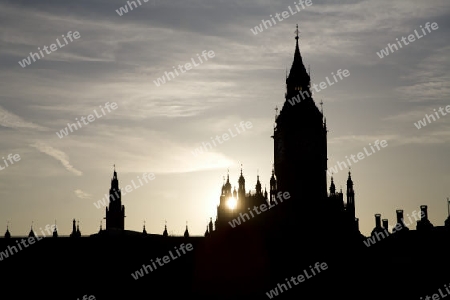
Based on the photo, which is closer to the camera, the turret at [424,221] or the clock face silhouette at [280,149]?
the turret at [424,221]

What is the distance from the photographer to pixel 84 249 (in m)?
105

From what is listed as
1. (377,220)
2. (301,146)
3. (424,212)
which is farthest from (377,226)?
(301,146)

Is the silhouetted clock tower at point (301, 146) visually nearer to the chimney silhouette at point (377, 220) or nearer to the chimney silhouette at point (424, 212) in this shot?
the chimney silhouette at point (377, 220)

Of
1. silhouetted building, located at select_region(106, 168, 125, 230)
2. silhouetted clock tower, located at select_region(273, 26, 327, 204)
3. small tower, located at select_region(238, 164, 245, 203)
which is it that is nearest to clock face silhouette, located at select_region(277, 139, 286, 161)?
silhouetted clock tower, located at select_region(273, 26, 327, 204)

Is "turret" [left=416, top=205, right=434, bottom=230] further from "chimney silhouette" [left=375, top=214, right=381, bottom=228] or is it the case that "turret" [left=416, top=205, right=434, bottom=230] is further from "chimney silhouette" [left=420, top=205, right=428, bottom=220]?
"chimney silhouette" [left=375, top=214, right=381, bottom=228]

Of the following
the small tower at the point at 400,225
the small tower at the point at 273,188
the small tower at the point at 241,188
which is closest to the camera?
the small tower at the point at 400,225

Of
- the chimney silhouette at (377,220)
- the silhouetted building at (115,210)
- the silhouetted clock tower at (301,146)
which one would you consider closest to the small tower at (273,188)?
the silhouetted clock tower at (301,146)

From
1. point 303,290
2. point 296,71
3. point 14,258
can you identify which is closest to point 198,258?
point 303,290

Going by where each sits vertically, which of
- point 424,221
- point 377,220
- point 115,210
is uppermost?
point 115,210

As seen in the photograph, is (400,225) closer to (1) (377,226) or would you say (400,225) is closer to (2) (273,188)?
(1) (377,226)

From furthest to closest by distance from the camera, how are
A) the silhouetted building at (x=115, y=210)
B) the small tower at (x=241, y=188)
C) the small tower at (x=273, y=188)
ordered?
the silhouetted building at (x=115, y=210), the small tower at (x=241, y=188), the small tower at (x=273, y=188)

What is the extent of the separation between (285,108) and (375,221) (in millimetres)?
21762

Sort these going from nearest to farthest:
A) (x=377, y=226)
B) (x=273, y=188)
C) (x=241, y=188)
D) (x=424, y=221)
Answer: (x=424, y=221)
(x=377, y=226)
(x=273, y=188)
(x=241, y=188)

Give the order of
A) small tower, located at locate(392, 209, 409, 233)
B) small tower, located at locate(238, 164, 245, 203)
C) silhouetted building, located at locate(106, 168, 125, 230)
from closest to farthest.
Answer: small tower, located at locate(392, 209, 409, 233), small tower, located at locate(238, 164, 245, 203), silhouetted building, located at locate(106, 168, 125, 230)
